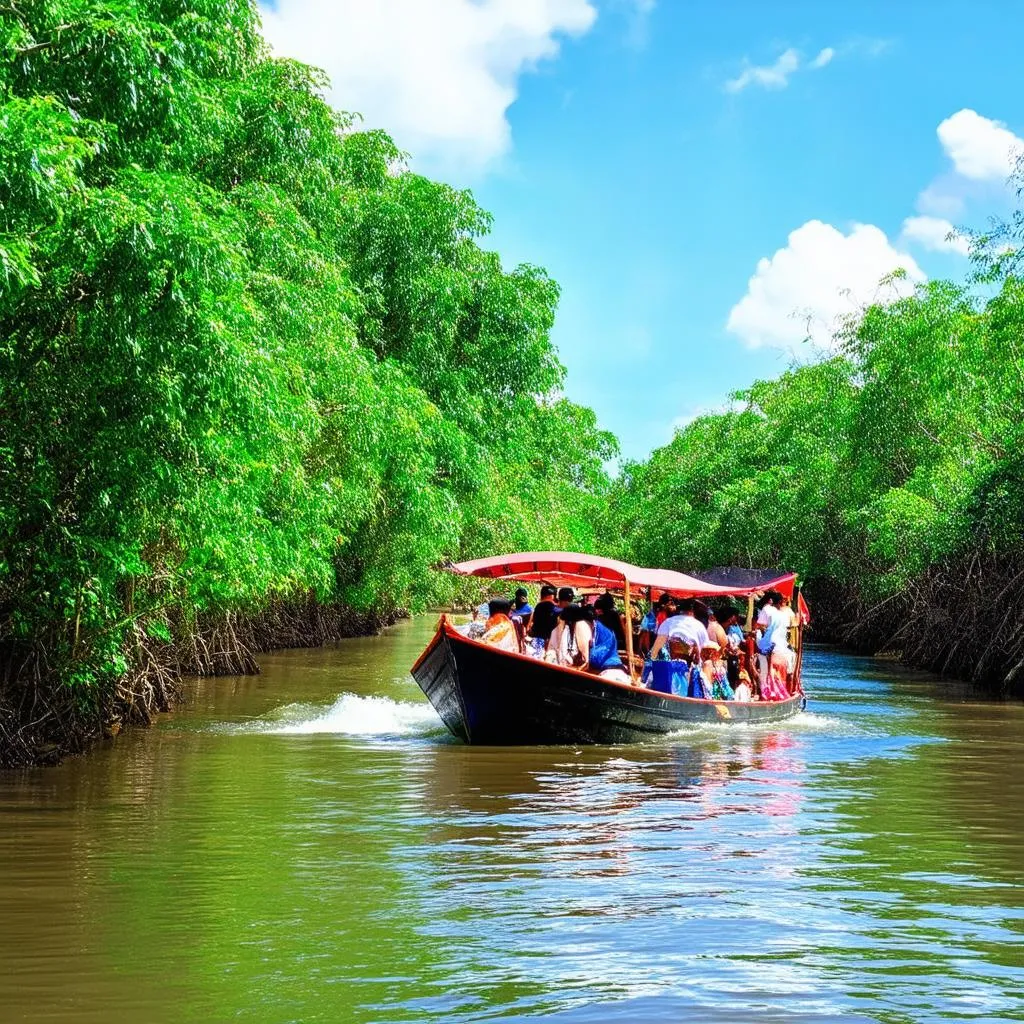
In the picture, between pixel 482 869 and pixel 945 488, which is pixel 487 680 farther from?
pixel 945 488

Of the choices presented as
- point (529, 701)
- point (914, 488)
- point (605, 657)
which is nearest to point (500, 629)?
point (529, 701)

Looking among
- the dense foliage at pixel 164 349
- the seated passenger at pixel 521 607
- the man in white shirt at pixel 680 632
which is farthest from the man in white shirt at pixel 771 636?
the dense foliage at pixel 164 349

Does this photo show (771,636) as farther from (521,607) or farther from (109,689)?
(109,689)

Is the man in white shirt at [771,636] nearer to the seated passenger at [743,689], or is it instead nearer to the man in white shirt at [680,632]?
the seated passenger at [743,689]

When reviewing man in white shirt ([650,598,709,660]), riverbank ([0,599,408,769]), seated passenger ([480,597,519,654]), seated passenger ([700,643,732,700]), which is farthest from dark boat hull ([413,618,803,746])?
riverbank ([0,599,408,769])

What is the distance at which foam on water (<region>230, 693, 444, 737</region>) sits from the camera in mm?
14375

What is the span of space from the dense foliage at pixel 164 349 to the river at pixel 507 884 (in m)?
1.65

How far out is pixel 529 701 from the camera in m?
13.0

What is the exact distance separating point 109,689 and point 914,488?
16.9m

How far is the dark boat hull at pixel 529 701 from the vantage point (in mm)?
12859

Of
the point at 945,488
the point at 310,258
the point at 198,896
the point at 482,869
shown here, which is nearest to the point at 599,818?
the point at 482,869

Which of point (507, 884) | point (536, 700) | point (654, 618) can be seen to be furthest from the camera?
point (654, 618)

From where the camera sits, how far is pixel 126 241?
863cm

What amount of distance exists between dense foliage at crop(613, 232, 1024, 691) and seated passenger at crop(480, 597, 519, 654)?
8.66 m
